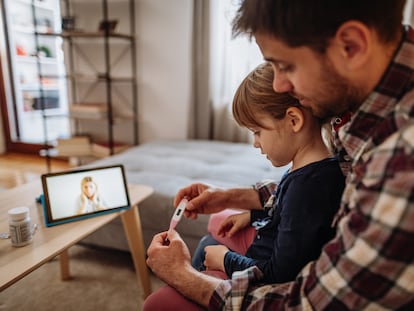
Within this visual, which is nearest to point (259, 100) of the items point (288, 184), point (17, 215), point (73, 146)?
point (288, 184)

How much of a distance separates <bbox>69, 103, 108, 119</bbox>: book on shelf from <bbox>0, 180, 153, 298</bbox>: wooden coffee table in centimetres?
144

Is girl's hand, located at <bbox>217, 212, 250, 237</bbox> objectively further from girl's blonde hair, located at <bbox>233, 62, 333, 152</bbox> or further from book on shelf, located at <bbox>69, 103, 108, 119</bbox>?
book on shelf, located at <bbox>69, 103, 108, 119</bbox>

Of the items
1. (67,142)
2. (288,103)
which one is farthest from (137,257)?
(67,142)

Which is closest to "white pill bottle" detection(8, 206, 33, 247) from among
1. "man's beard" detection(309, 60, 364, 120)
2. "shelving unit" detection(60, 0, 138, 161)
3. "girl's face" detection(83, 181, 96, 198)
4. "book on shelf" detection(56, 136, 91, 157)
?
"girl's face" detection(83, 181, 96, 198)

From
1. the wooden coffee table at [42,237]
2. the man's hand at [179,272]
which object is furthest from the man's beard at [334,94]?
the wooden coffee table at [42,237]

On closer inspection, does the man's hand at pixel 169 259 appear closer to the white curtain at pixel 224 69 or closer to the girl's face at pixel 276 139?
the girl's face at pixel 276 139

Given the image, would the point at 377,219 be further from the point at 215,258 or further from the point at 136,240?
the point at 136,240

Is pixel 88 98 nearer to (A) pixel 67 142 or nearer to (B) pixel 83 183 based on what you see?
(A) pixel 67 142

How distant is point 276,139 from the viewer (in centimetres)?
71

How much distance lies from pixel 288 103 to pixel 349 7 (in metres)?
0.24

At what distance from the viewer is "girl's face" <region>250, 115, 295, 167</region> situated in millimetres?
695

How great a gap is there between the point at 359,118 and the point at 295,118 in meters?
0.16

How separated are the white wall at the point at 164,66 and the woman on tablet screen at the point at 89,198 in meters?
1.69

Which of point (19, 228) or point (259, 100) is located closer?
point (259, 100)
